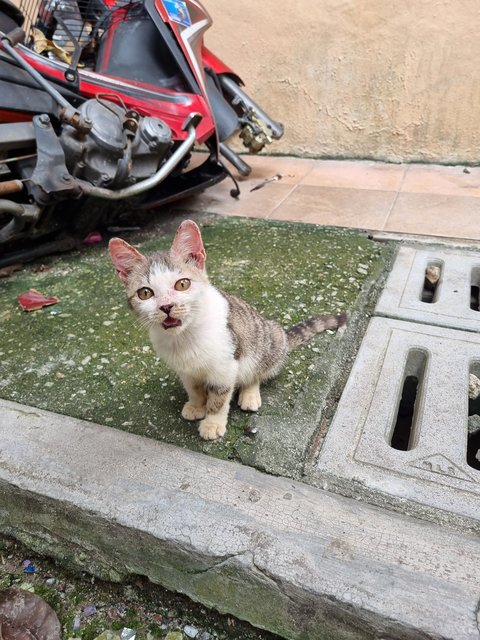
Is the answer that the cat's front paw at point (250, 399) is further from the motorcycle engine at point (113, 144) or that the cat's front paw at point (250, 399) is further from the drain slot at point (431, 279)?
the motorcycle engine at point (113, 144)

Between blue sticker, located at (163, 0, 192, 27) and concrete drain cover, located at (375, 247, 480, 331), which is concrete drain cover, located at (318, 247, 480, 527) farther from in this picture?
blue sticker, located at (163, 0, 192, 27)

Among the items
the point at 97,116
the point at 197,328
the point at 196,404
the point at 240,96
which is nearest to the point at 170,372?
the point at 196,404

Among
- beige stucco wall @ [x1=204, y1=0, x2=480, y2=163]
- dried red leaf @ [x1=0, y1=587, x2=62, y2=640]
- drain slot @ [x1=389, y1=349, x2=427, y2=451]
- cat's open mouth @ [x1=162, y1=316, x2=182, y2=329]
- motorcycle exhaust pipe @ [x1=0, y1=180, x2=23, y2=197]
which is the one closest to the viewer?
dried red leaf @ [x1=0, y1=587, x2=62, y2=640]

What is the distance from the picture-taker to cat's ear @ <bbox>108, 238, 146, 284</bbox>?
5.23 ft

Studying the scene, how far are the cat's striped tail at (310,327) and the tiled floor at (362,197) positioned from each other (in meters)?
1.39

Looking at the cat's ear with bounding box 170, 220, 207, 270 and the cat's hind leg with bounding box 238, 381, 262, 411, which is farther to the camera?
the cat's hind leg with bounding box 238, 381, 262, 411

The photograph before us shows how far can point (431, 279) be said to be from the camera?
2938 mm

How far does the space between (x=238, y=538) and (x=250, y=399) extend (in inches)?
25.6

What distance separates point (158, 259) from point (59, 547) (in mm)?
1070

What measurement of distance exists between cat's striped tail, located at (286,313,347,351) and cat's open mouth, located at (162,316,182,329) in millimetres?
806

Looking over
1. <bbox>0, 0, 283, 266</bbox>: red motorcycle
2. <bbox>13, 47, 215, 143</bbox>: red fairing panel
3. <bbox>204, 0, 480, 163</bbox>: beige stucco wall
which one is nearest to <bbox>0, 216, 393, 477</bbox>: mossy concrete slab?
<bbox>0, 0, 283, 266</bbox>: red motorcycle

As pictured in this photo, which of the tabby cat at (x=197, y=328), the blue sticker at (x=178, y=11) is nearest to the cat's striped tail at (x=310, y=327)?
the tabby cat at (x=197, y=328)

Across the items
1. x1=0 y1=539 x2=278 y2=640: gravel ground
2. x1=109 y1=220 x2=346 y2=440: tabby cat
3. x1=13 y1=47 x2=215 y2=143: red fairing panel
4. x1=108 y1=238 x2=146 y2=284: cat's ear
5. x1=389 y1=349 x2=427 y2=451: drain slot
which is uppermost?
x1=13 y1=47 x2=215 y2=143: red fairing panel

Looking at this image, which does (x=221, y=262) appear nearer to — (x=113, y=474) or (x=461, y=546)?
(x=113, y=474)
